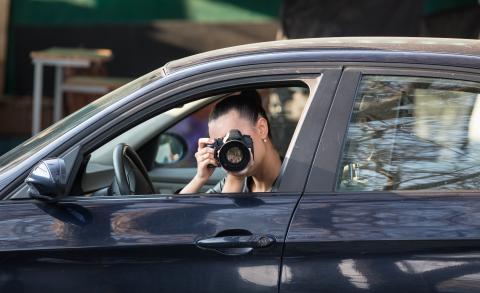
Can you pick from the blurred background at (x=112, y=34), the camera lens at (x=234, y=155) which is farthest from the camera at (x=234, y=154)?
the blurred background at (x=112, y=34)

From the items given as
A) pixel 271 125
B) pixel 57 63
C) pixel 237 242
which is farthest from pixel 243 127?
pixel 57 63

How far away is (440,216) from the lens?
3.13 metres

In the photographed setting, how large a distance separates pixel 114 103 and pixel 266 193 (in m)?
0.66

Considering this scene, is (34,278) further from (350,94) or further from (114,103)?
(350,94)

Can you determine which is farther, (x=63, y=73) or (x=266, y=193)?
(x=63, y=73)

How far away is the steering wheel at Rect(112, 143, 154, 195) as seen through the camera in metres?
3.76

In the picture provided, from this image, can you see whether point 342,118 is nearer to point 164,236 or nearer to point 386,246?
point 386,246

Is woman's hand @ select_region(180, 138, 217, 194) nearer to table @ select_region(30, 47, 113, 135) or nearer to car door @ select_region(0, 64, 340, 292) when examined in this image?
car door @ select_region(0, 64, 340, 292)

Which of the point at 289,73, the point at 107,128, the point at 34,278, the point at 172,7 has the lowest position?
the point at 34,278

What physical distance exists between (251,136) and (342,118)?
0.46m

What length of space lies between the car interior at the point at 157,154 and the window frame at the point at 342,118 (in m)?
0.21

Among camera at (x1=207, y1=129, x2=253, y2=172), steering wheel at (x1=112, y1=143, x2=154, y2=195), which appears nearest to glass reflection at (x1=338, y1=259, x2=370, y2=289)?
camera at (x1=207, y1=129, x2=253, y2=172)

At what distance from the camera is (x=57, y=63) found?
8.66 meters

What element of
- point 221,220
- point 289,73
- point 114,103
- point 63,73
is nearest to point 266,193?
point 221,220
